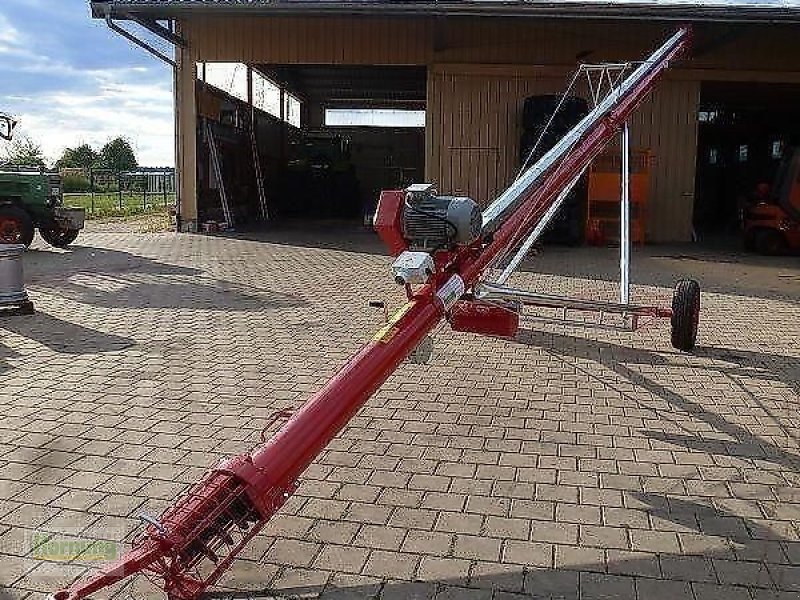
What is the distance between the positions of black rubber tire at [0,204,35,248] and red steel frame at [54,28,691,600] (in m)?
12.1

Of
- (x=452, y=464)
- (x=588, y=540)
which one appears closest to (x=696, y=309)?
(x=452, y=464)

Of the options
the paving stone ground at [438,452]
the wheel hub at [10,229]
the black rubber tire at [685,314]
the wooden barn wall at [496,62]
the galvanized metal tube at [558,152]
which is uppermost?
the wooden barn wall at [496,62]

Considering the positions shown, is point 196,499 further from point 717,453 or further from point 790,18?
point 790,18

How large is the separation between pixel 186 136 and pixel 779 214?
12.6m

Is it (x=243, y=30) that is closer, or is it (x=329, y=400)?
(x=329, y=400)

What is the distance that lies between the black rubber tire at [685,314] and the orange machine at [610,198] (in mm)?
9409

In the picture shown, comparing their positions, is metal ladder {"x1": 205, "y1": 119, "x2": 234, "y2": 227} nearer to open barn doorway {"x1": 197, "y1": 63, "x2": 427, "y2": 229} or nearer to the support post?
open barn doorway {"x1": 197, "y1": 63, "x2": 427, "y2": 229}

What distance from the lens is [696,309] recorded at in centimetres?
661

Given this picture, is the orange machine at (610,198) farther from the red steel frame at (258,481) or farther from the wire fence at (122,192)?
the wire fence at (122,192)

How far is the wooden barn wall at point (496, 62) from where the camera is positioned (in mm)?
16719

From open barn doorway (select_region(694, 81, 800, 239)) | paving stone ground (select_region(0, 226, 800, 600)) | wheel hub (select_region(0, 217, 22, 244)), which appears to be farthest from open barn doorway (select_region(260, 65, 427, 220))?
paving stone ground (select_region(0, 226, 800, 600))

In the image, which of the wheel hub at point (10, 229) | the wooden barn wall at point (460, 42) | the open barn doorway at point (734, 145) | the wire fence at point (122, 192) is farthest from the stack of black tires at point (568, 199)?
the wire fence at point (122, 192)

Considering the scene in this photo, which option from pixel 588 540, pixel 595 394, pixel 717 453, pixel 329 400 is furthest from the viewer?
pixel 595 394

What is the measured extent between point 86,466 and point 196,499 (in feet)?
5.95
